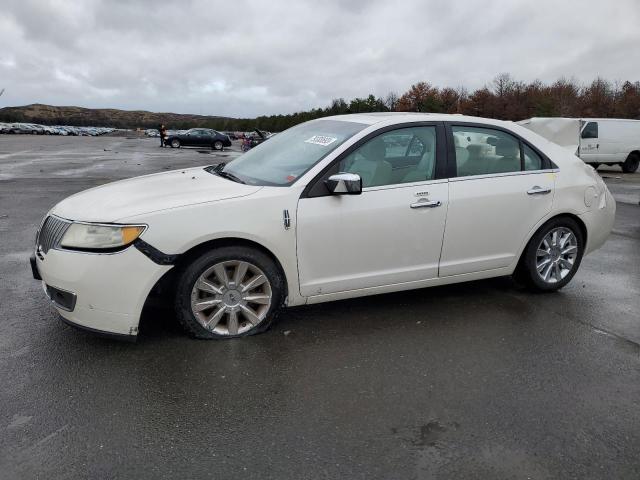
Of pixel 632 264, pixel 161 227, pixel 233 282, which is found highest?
pixel 161 227

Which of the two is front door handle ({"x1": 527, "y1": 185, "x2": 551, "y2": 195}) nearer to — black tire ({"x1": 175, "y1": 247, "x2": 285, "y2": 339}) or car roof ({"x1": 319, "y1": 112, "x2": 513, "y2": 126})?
car roof ({"x1": 319, "y1": 112, "x2": 513, "y2": 126})

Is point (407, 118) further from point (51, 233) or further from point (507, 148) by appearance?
point (51, 233)

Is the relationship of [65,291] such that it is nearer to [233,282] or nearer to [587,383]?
[233,282]

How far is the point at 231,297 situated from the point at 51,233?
1.29m

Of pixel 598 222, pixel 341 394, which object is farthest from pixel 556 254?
pixel 341 394

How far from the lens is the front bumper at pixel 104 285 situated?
331cm

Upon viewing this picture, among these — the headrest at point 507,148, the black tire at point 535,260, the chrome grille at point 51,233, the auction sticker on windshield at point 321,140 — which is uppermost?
the auction sticker on windshield at point 321,140

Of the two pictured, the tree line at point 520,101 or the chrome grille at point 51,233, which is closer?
the chrome grille at point 51,233

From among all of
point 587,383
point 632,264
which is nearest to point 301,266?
point 587,383

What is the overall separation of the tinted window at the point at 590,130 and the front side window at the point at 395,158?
1867cm

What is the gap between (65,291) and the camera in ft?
11.0

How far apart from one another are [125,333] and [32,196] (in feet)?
29.3

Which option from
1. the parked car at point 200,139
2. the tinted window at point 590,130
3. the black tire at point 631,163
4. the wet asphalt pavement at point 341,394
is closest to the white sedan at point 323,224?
the wet asphalt pavement at point 341,394

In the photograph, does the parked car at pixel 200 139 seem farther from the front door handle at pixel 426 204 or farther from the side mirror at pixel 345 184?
the side mirror at pixel 345 184
